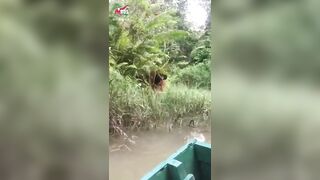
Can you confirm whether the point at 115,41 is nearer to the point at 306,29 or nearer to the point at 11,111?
the point at 11,111

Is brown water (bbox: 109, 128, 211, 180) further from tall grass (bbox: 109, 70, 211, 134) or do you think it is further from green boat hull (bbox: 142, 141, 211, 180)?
green boat hull (bbox: 142, 141, 211, 180)

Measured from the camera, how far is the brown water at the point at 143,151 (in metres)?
2.42

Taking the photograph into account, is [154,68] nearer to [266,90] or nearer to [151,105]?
[151,105]

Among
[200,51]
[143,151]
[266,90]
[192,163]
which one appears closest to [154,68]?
[200,51]

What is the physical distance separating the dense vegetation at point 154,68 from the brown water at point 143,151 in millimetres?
96

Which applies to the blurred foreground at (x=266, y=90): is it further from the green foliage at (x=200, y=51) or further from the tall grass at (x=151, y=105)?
the tall grass at (x=151, y=105)

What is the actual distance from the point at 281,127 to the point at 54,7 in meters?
0.58

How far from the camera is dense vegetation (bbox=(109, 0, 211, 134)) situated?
8.77 feet

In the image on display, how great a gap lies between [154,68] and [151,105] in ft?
1.17

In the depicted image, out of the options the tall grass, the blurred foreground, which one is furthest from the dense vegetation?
the blurred foreground

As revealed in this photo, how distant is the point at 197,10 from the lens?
2445mm

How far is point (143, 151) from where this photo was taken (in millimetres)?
2662

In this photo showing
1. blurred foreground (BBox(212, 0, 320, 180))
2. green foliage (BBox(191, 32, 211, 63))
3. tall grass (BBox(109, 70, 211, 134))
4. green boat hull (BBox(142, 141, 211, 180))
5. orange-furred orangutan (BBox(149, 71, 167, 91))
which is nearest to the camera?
blurred foreground (BBox(212, 0, 320, 180))

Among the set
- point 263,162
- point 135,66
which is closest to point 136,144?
point 135,66
